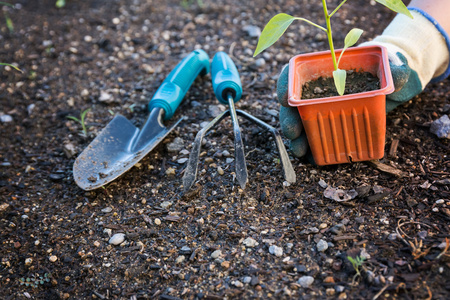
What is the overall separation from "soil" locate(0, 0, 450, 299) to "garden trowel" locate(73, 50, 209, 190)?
0.06 meters

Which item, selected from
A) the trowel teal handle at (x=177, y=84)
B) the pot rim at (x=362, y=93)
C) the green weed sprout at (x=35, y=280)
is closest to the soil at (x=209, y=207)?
the green weed sprout at (x=35, y=280)

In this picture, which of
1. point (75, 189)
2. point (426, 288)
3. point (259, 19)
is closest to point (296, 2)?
point (259, 19)

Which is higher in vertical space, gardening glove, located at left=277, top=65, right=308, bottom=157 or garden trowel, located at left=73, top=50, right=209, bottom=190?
gardening glove, located at left=277, top=65, right=308, bottom=157

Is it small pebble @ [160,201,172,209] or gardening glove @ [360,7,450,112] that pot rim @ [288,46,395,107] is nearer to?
gardening glove @ [360,7,450,112]

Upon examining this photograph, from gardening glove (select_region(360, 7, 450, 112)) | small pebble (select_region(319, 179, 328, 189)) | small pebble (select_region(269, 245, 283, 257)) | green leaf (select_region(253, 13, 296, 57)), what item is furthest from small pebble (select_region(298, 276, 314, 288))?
gardening glove (select_region(360, 7, 450, 112))

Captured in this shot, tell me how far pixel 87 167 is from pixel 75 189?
113 millimetres

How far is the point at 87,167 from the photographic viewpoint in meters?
1.78

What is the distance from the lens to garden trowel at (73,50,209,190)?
5.77 ft

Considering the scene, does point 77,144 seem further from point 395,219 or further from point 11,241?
point 395,219

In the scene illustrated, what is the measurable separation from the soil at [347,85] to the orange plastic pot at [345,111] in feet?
0.07

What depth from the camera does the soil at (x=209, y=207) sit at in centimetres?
135

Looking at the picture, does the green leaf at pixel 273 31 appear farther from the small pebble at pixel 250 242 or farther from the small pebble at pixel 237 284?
the small pebble at pixel 237 284

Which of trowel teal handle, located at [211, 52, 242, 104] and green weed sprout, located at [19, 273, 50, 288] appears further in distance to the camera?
trowel teal handle, located at [211, 52, 242, 104]

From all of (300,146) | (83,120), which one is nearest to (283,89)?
(300,146)
